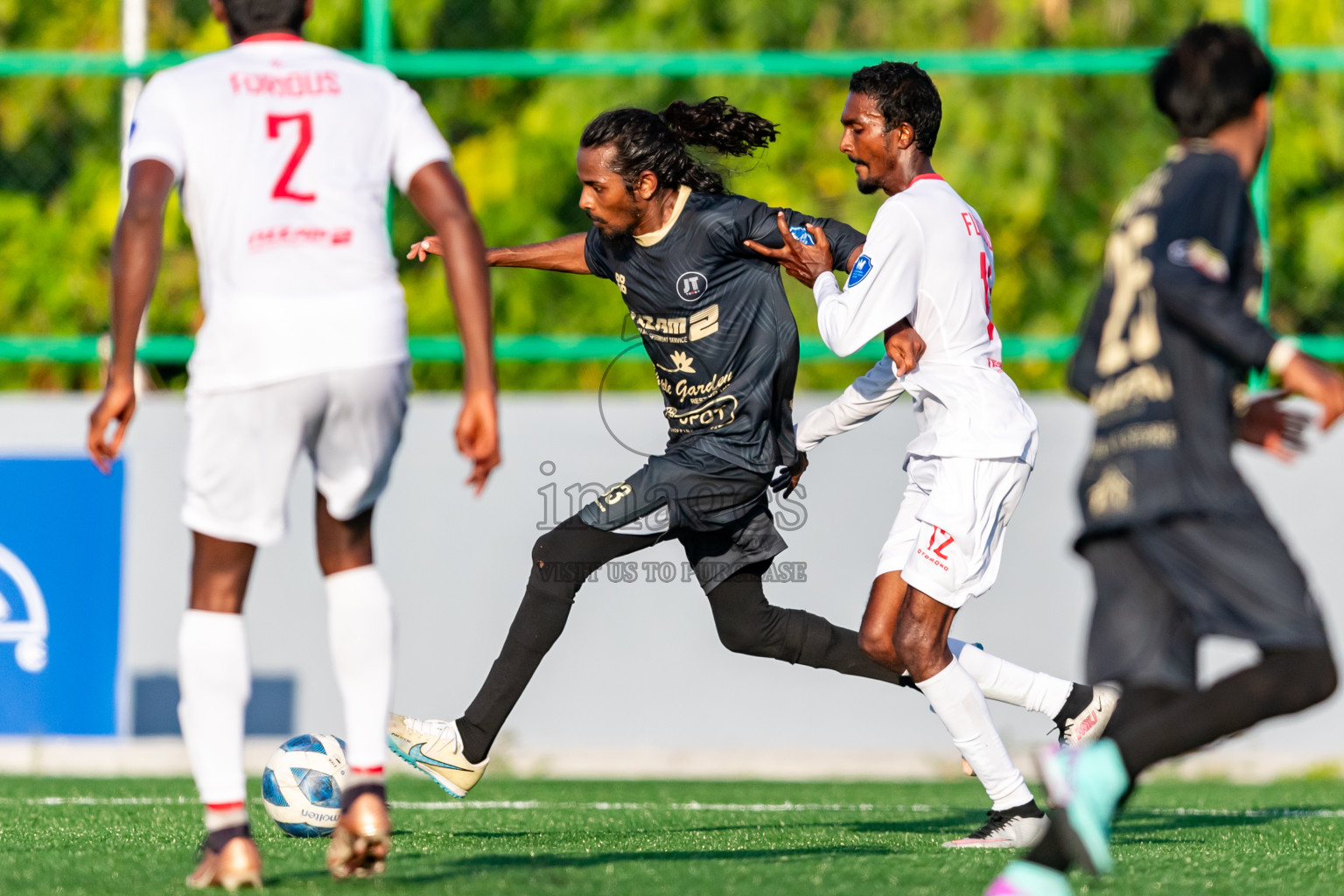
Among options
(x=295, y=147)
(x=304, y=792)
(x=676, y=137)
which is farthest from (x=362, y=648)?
(x=676, y=137)

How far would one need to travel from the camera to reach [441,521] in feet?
27.9

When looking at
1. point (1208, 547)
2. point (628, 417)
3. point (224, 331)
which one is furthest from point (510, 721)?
point (1208, 547)

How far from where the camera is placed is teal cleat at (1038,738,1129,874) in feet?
10.5

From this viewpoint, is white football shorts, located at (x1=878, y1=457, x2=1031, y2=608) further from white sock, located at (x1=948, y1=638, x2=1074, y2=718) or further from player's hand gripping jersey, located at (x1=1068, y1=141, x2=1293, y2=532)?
player's hand gripping jersey, located at (x1=1068, y1=141, x2=1293, y2=532)

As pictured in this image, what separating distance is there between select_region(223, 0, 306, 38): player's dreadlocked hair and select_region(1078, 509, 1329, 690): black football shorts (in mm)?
2072

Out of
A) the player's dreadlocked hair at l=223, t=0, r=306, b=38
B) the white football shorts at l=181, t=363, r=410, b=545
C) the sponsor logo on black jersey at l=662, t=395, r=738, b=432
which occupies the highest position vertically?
the player's dreadlocked hair at l=223, t=0, r=306, b=38

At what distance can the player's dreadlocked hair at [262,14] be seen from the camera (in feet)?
12.4

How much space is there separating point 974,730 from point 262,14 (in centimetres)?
278

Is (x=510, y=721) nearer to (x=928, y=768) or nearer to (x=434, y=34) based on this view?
(x=928, y=768)

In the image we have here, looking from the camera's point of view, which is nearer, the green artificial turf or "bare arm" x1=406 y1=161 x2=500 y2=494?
"bare arm" x1=406 y1=161 x2=500 y2=494

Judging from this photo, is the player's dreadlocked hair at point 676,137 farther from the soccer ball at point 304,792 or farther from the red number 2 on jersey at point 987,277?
the soccer ball at point 304,792

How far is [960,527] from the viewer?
15.8 feet

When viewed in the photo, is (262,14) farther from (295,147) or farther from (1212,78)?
(1212,78)

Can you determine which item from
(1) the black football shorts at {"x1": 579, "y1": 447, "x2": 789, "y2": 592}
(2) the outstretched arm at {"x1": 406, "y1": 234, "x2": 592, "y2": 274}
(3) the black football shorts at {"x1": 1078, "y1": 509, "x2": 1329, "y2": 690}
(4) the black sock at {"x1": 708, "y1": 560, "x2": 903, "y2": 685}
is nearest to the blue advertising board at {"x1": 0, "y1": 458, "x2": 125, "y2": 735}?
(2) the outstretched arm at {"x1": 406, "y1": 234, "x2": 592, "y2": 274}
